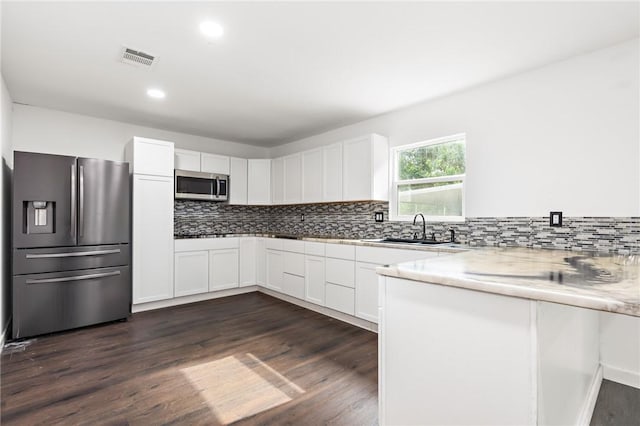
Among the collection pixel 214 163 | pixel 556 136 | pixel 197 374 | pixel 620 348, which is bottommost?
pixel 197 374

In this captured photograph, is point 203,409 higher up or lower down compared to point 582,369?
lower down

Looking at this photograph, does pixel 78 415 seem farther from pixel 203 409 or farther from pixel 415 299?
pixel 415 299

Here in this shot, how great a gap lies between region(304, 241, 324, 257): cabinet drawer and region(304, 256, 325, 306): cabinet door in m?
0.06

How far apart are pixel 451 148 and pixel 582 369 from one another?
2.23 m

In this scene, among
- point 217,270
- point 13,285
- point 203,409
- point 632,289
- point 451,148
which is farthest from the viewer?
point 217,270

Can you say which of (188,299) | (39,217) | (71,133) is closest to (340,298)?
(188,299)

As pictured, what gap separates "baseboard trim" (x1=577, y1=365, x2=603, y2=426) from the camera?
1.70 metres

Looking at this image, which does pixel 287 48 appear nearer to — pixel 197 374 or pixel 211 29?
pixel 211 29

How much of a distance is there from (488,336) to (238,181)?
14.5 feet

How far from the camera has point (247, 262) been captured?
4793 millimetres

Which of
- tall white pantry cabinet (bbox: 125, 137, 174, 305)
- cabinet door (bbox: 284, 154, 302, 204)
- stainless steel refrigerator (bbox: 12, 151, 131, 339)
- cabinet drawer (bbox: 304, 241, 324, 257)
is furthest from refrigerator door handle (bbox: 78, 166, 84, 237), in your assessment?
cabinet door (bbox: 284, 154, 302, 204)

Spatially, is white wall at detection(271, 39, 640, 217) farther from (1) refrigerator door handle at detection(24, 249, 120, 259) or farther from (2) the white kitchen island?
(1) refrigerator door handle at detection(24, 249, 120, 259)

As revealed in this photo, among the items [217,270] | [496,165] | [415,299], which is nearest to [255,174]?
[217,270]

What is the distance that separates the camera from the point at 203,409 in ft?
6.22
